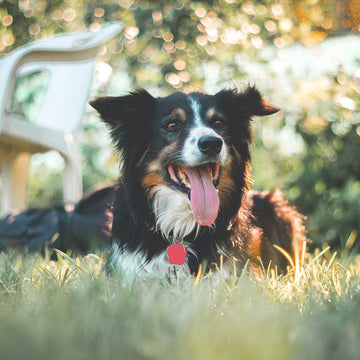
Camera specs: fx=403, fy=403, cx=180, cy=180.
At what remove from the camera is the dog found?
7.34ft

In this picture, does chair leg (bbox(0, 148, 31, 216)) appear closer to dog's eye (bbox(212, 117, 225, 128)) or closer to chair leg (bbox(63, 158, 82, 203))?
chair leg (bbox(63, 158, 82, 203))

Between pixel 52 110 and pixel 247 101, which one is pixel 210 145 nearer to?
pixel 247 101

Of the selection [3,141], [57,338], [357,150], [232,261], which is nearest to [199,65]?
[357,150]

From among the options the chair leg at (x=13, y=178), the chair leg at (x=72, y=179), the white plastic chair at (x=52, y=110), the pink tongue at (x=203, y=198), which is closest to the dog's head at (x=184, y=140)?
the pink tongue at (x=203, y=198)

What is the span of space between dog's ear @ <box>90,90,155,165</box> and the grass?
0.95m

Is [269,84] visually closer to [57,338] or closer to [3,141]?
[3,141]

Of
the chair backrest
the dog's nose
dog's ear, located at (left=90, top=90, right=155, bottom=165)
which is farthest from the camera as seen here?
the chair backrest

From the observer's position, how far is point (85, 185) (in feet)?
24.4

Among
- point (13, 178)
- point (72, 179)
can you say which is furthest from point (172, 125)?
point (13, 178)

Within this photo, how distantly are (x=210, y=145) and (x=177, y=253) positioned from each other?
0.62m

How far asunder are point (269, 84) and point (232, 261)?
12.7ft

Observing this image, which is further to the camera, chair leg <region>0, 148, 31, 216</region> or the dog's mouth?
chair leg <region>0, 148, 31, 216</region>

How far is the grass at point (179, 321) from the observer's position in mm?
1042

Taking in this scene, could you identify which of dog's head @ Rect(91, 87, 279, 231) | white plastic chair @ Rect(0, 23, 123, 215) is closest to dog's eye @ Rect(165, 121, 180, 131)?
dog's head @ Rect(91, 87, 279, 231)
